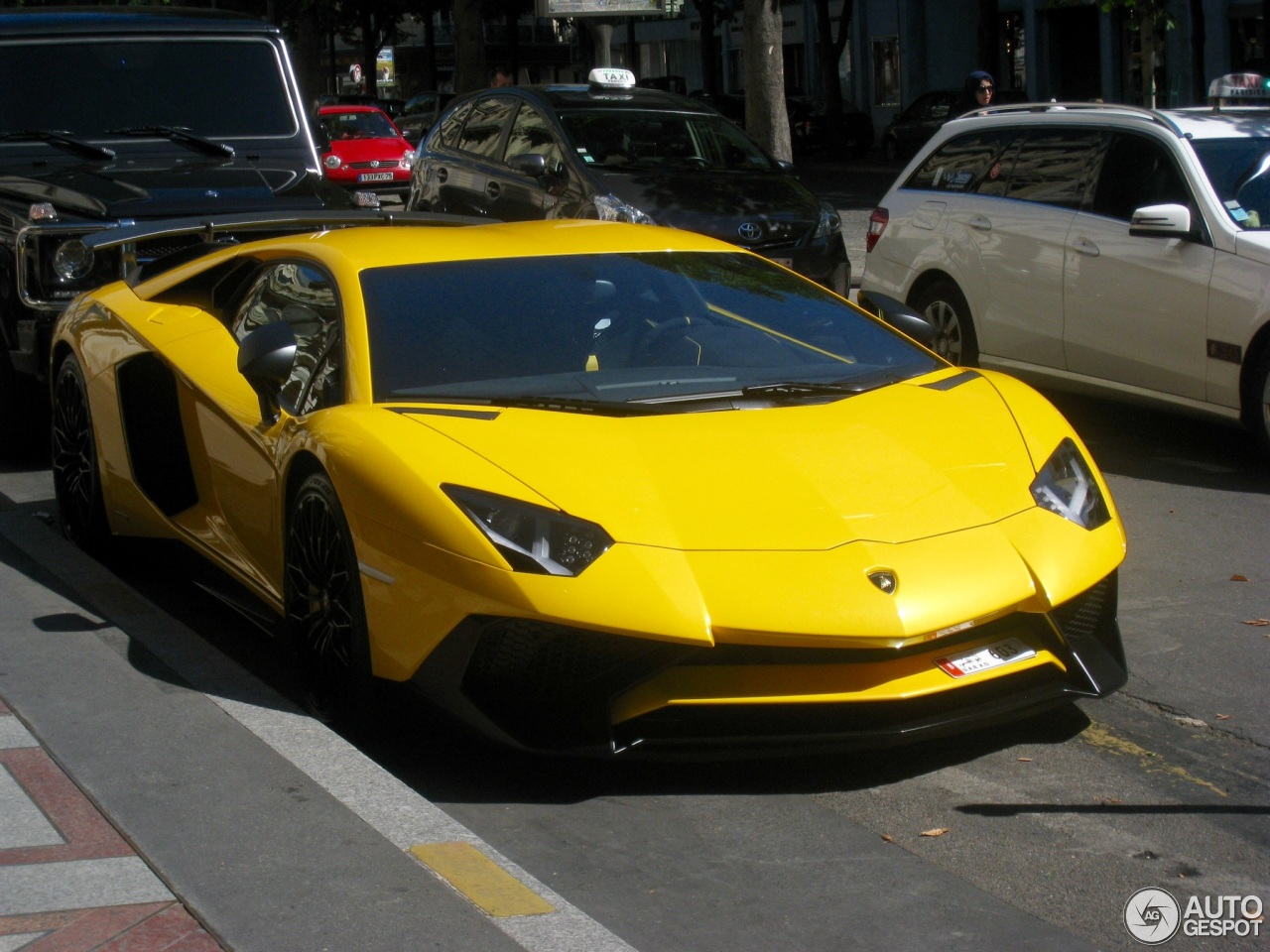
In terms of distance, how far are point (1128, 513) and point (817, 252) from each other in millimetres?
5009

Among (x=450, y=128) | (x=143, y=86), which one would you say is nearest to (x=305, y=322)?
(x=143, y=86)

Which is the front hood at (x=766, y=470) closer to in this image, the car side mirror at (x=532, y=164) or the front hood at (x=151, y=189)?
the front hood at (x=151, y=189)

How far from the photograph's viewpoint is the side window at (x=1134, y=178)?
8.45 m

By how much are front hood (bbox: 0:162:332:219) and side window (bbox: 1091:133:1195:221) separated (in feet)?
12.9

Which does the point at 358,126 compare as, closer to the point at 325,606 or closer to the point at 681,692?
the point at 325,606

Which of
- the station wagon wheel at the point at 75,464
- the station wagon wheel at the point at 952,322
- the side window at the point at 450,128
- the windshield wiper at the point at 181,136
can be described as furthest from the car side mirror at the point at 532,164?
the station wagon wheel at the point at 75,464

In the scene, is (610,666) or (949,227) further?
(949,227)

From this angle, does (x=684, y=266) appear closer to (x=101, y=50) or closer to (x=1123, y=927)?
(x=1123, y=927)

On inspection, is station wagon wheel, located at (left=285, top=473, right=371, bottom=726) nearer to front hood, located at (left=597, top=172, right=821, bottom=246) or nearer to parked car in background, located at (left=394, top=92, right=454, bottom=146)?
front hood, located at (left=597, top=172, right=821, bottom=246)

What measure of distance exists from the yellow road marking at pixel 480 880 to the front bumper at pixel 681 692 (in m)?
0.48

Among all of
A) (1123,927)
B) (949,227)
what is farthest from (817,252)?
(1123,927)

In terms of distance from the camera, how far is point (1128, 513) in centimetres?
737

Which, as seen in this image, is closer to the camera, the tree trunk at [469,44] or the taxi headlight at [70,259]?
the taxi headlight at [70,259]

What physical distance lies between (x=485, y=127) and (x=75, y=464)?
752 centimetres
